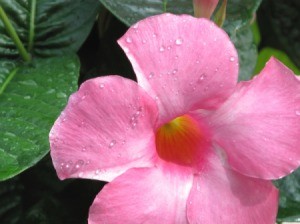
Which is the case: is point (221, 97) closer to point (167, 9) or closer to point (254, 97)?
point (254, 97)

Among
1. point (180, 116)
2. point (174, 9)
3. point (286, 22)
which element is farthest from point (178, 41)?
point (286, 22)

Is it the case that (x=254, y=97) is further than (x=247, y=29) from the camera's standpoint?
No

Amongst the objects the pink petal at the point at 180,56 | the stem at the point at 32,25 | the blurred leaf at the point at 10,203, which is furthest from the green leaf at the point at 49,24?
the pink petal at the point at 180,56

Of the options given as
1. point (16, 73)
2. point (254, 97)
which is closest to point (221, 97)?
point (254, 97)

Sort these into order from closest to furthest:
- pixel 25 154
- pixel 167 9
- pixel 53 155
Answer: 1. pixel 53 155
2. pixel 25 154
3. pixel 167 9

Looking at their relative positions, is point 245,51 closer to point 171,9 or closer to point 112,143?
point 171,9

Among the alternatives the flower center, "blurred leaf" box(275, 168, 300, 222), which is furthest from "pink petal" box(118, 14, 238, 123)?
"blurred leaf" box(275, 168, 300, 222)

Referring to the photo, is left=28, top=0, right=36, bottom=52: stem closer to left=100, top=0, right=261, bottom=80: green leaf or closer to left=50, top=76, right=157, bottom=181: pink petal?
left=100, top=0, right=261, bottom=80: green leaf
